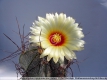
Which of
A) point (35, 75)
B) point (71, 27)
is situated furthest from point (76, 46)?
point (35, 75)

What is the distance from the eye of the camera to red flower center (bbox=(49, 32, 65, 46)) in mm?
795

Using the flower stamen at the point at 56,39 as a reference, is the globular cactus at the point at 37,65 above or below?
below

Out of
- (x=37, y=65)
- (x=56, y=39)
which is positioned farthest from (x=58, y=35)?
(x=37, y=65)

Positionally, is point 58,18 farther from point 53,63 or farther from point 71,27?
point 53,63

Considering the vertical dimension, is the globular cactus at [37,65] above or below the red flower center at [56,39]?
below

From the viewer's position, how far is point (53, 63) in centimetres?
80

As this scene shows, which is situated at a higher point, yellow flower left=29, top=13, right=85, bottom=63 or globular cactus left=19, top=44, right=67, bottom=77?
yellow flower left=29, top=13, right=85, bottom=63

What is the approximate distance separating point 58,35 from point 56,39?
0.08ft

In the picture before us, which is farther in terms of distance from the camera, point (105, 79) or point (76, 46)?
point (105, 79)

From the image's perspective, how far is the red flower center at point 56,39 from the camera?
31.3 inches

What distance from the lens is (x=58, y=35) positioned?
0.81 m

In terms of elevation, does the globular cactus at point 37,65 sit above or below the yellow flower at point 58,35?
below

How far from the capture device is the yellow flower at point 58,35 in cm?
76

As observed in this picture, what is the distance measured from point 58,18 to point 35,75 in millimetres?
238
